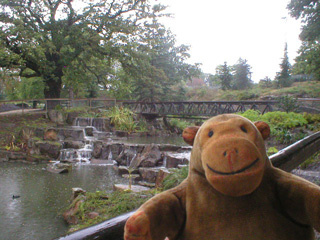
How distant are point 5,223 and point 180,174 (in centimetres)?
401

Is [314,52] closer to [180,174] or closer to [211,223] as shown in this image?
[180,174]

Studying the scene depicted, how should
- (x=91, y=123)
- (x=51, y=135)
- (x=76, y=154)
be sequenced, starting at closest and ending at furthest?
1. (x=76, y=154)
2. (x=51, y=135)
3. (x=91, y=123)

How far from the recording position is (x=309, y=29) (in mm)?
20328

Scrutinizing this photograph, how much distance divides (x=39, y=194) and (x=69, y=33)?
1366 cm

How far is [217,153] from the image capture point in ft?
2.80

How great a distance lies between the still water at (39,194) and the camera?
5824 mm

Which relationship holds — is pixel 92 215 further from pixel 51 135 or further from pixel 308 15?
pixel 308 15

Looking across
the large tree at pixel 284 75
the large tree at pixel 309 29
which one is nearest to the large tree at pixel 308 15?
the large tree at pixel 309 29

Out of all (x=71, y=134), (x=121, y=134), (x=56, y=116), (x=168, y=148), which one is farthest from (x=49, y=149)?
(x=56, y=116)

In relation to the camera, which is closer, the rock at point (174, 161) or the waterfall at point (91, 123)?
the rock at point (174, 161)

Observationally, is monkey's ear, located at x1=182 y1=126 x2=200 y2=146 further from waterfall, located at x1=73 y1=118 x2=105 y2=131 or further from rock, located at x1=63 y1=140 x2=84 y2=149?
waterfall, located at x1=73 y1=118 x2=105 y2=131

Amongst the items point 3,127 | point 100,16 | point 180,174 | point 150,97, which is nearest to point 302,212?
point 180,174

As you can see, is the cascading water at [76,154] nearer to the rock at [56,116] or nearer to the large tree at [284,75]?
the rock at [56,116]

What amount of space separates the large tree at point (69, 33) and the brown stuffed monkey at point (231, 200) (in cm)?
1791
